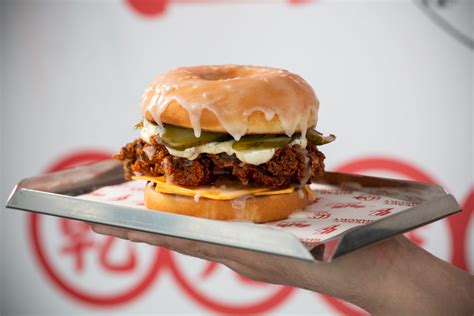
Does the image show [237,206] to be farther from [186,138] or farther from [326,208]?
[326,208]

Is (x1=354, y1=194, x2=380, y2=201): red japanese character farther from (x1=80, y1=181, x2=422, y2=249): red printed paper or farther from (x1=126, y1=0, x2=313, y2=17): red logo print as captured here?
(x1=126, y1=0, x2=313, y2=17): red logo print

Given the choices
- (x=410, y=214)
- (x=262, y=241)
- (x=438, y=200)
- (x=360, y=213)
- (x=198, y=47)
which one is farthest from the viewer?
(x=198, y=47)

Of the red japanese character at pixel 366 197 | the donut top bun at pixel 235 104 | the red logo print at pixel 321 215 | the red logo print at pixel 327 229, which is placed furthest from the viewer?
the red japanese character at pixel 366 197

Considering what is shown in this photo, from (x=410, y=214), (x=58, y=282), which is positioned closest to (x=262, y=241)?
(x=410, y=214)

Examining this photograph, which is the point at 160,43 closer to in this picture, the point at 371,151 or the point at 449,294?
the point at 371,151

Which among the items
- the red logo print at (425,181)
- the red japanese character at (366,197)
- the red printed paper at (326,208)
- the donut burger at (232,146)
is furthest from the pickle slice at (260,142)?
the red logo print at (425,181)

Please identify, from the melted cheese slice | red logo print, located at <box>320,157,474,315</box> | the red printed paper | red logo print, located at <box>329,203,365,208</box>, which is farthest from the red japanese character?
red logo print, located at <box>320,157,474,315</box>

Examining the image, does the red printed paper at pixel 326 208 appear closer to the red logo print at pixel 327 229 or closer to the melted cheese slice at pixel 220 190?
the red logo print at pixel 327 229
